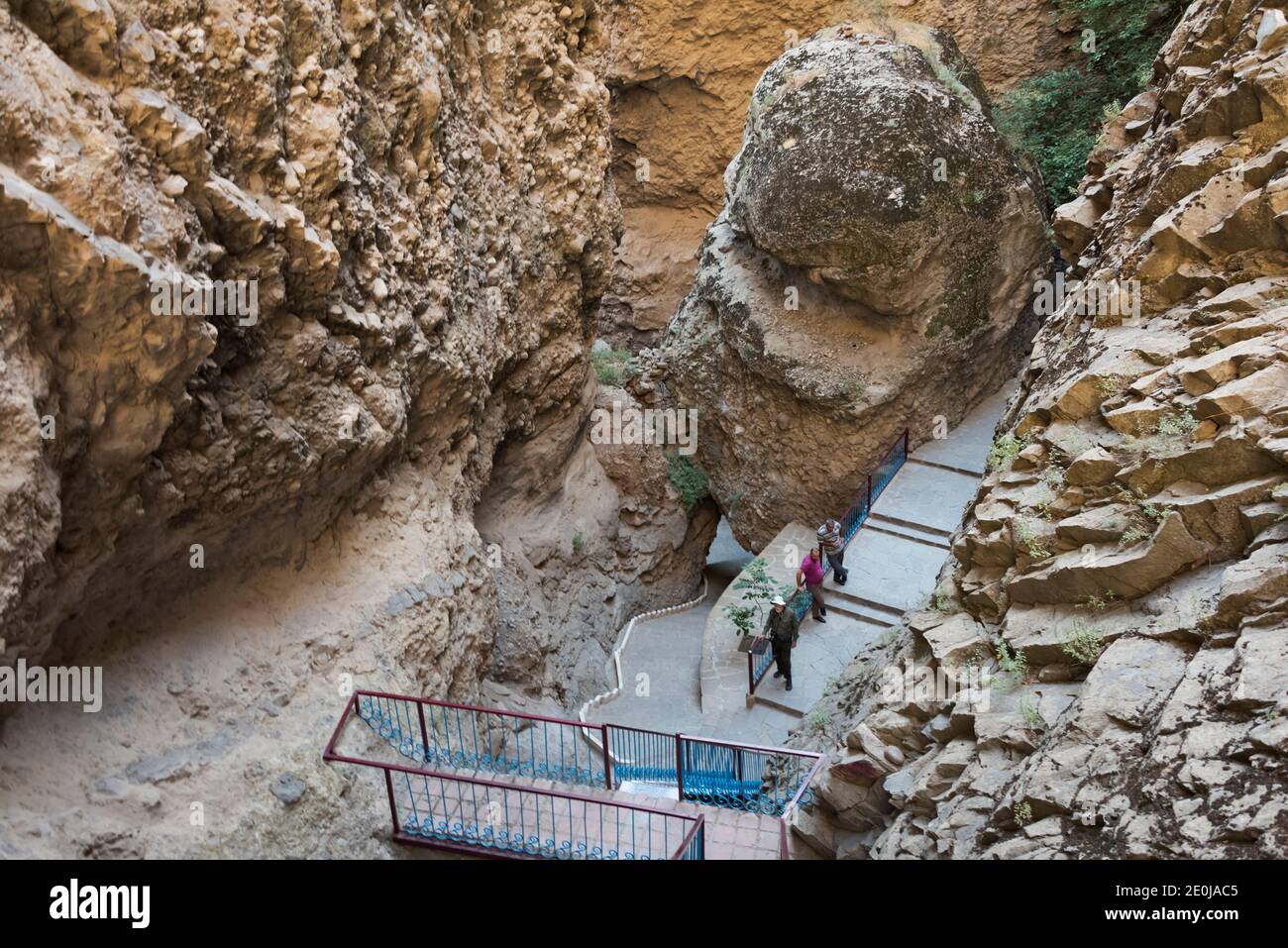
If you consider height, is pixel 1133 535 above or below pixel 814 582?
above

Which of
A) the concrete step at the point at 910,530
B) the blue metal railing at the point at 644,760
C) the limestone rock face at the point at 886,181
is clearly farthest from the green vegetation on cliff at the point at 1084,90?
the blue metal railing at the point at 644,760

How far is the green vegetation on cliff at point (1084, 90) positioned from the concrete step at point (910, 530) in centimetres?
642

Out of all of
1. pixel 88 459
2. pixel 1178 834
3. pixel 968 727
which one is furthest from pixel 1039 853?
pixel 88 459

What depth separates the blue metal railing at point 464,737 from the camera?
7992 mm

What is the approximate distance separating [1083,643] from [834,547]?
690 cm

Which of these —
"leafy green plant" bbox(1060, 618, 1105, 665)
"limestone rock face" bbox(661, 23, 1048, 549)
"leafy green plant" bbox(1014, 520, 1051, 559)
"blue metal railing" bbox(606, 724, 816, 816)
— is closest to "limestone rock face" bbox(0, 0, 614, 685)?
"blue metal railing" bbox(606, 724, 816, 816)

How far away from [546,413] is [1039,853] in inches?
385

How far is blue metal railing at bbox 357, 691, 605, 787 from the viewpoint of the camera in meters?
7.99

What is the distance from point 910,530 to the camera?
14.0 meters

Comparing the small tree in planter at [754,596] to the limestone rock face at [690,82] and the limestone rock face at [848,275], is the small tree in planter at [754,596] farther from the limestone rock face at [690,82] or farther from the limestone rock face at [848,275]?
the limestone rock face at [690,82]

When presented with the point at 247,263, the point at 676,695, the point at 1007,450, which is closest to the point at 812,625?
the point at 676,695

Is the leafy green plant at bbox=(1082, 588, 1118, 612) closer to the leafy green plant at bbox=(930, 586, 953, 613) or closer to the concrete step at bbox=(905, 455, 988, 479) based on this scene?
the leafy green plant at bbox=(930, 586, 953, 613)

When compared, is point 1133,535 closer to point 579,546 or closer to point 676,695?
point 676,695

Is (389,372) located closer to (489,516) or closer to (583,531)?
(489,516)
